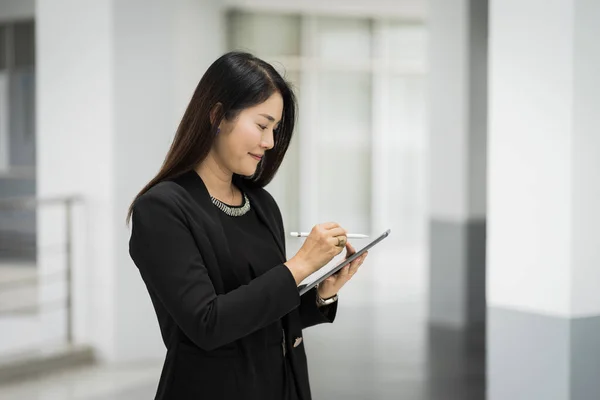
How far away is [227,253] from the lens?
155 centimetres

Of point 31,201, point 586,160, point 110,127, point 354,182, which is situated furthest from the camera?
point 354,182

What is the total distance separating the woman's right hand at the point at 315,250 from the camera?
4.84 ft

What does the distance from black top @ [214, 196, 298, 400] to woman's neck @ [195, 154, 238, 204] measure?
5 cm

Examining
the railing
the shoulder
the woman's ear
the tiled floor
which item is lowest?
the tiled floor

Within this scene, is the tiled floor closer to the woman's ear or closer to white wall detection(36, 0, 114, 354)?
white wall detection(36, 0, 114, 354)

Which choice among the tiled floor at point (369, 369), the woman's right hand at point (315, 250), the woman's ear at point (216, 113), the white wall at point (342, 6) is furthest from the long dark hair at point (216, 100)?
the white wall at point (342, 6)

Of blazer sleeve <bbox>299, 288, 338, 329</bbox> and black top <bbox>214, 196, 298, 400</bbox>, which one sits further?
blazer sleeve <bbox>299, 288, 338, 329</bbox>

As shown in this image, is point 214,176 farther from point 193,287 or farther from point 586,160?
point 586,160

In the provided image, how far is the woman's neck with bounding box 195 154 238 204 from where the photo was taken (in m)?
1.61

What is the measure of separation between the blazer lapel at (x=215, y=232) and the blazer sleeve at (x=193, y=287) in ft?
0.20

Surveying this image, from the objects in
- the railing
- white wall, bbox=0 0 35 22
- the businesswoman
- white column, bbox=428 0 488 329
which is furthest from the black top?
white wall, bbox=0 0 35 22

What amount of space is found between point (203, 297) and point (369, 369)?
4.16 m

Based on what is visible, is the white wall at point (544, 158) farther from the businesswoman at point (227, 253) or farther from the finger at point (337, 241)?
the finger at point (337, 241)

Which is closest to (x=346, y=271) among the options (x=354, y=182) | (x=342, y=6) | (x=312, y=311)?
(x=312, y=311)
